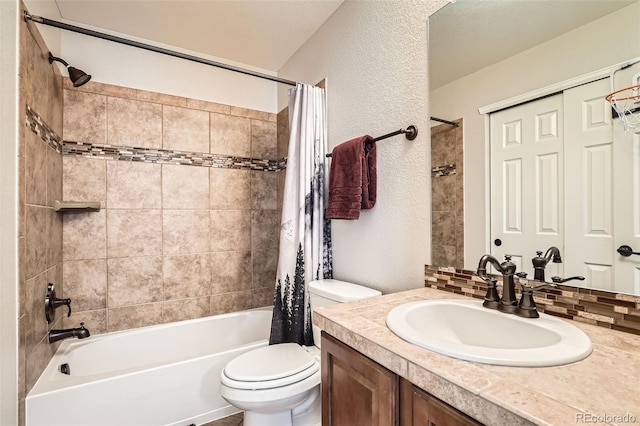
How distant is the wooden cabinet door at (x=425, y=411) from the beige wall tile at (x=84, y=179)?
2.25 metres

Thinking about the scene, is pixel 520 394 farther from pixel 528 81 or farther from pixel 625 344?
pixel 528 81

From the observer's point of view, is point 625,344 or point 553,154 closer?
point 625,344

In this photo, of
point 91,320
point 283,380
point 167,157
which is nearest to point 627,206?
point 283,380

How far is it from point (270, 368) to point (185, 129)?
6.12 ft

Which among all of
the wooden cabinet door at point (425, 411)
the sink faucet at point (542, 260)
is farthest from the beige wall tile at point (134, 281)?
the sink faucet at point (542, 260)

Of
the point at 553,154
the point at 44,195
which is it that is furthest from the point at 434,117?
the point at 44,195

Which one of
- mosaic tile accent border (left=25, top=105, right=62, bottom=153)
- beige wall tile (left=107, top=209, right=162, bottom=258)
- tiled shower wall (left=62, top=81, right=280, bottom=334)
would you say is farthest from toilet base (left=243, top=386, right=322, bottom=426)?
mosaic tile accent border (left=25, top=105, right=62, bottom=153)

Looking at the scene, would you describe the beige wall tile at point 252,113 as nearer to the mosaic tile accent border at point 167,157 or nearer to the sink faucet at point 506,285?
the mosaic tile accent border at point 167,157

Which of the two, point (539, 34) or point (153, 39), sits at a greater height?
point (153, 39)

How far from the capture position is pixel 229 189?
2.52 meters

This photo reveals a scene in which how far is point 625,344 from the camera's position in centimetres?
69

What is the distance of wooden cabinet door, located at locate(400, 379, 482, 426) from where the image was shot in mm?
567

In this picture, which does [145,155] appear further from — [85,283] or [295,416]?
[295,416]

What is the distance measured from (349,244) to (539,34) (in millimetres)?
1243
